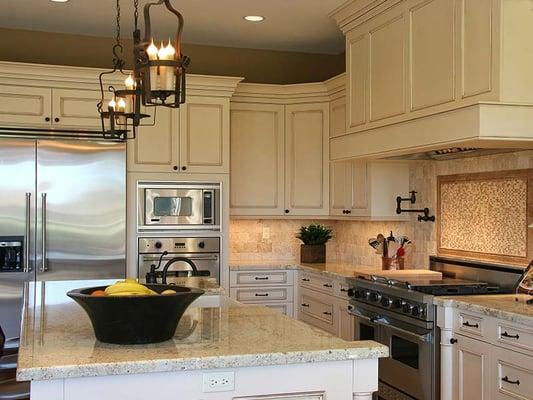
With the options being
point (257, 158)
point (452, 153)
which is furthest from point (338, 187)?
point (452, 153)

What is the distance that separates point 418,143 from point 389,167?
138 centimetres

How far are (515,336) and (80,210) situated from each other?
3.32 m

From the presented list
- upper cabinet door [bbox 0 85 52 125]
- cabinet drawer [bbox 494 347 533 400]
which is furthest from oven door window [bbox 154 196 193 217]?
cabinet drawer [bbox 494 347 533 400]

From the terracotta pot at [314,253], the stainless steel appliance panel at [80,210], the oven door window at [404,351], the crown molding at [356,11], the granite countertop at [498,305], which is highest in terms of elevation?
the crown molding at [356,11]

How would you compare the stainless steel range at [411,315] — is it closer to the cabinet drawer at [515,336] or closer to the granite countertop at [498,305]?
the granite countertop at [498,305]

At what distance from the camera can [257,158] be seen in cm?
591

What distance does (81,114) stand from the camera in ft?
17.2

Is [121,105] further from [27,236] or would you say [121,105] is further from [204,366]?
[27,236]

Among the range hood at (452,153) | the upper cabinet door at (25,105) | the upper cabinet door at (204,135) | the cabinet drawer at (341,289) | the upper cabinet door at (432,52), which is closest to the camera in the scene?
the upper cabinet door at (432,52)

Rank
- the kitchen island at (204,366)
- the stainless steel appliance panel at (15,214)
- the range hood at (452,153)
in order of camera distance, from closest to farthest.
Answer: the kitchen island at (204,366), the range hood at (452,153), the stainless steel appliance panel at (15,214)

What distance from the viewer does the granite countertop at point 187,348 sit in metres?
1.88

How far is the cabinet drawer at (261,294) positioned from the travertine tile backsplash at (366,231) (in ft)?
1.71

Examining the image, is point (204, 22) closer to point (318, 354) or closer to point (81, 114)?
point (81, 114)

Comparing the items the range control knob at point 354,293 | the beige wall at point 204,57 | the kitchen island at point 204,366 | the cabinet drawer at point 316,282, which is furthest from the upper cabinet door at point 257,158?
the kitchen island at point 204,366
